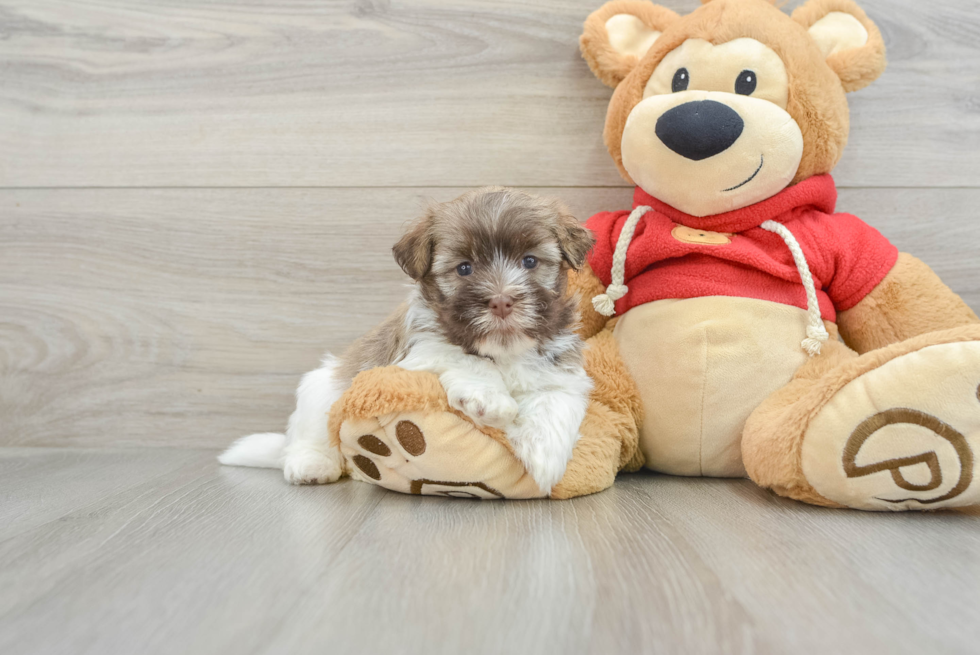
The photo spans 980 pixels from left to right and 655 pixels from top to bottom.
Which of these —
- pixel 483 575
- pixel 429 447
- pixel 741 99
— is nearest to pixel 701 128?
pixel 741 99

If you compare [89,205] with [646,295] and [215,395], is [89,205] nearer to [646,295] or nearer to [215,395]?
[215,395]

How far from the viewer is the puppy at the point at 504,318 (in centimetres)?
141

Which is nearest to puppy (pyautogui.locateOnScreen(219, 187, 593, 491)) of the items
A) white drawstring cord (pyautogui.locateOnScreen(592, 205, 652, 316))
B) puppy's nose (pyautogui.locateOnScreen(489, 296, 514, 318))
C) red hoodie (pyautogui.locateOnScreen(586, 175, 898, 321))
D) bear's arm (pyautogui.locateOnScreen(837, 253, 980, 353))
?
puppy's nose (pyautogui.locateOnScreen(489, 296, 514, 318))

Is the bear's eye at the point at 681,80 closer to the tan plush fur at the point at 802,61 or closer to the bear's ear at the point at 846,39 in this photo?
the tan plush fur at the point at 802,61

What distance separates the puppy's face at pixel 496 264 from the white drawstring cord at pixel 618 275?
205 millimetres

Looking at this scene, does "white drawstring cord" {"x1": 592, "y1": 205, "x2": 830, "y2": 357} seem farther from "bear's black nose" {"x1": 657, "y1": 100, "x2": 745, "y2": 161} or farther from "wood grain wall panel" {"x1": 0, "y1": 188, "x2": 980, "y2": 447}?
"wood grain wall panel" {"x1": 0, "y1": 188, "x2": 980, "y2": 447}

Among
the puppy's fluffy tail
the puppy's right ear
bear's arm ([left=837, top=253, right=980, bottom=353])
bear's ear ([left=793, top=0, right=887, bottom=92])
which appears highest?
bear's ear ([left=793, top=0, right=887, bottom=92])

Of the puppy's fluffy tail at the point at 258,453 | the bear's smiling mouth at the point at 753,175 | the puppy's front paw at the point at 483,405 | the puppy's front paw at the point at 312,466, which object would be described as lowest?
the puppy's fluffy tail at the point at 258,453

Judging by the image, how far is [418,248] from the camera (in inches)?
59.9

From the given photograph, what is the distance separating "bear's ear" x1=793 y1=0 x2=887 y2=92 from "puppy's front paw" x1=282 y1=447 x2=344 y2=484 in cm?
166

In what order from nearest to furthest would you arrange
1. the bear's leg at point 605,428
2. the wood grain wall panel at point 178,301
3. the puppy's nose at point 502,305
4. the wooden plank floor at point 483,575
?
the wooden plank floor at point 483,575 < the puppy's nose at point 502,305 < the bear's leg at point 605,428 < the wood grain wall panel at point 178,301

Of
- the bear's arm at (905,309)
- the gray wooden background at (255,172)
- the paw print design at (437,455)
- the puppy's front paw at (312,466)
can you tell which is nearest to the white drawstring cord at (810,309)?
the bear's arm at (905,309)

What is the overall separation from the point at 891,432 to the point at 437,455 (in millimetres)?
899

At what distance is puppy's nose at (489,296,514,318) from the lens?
4.52 ft
